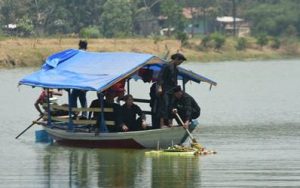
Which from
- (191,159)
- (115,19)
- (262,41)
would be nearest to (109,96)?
(191,159)

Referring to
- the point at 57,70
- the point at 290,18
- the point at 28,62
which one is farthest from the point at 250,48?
the point at 57,70

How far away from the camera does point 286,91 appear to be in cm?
3981

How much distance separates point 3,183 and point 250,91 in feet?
81.7

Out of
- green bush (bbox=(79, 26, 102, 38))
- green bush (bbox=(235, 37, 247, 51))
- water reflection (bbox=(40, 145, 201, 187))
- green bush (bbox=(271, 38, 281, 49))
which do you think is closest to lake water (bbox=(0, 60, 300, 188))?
water reflection (bbox=(40, 145, 201, 187))

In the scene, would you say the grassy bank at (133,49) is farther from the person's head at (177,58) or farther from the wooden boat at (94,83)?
the person's head at (177,58)

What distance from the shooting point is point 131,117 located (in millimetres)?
19516

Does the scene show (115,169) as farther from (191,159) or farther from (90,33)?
(90,33)

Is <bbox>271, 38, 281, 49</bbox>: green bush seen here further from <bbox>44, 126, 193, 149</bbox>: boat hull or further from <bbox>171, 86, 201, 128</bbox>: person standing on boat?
<bbox>171, 86, 201, 128</bbox>: person standing on boat

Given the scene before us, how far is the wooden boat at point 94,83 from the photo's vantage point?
62.8 ft

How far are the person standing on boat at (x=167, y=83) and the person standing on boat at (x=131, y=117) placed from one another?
502 millimetres

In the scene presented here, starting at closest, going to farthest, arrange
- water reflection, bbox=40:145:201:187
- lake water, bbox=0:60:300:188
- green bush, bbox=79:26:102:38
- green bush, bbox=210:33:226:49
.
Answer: water reflection, bbox=40:145:201:187, lake water, bbox=0:60:300:188, green bush, bbox=79:26:102:38, green bush, bbox=210:33:226:49

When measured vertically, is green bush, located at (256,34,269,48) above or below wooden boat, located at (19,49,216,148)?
below

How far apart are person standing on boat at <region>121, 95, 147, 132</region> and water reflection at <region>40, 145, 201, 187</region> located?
55cm

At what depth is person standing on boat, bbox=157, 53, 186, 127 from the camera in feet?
62.7
